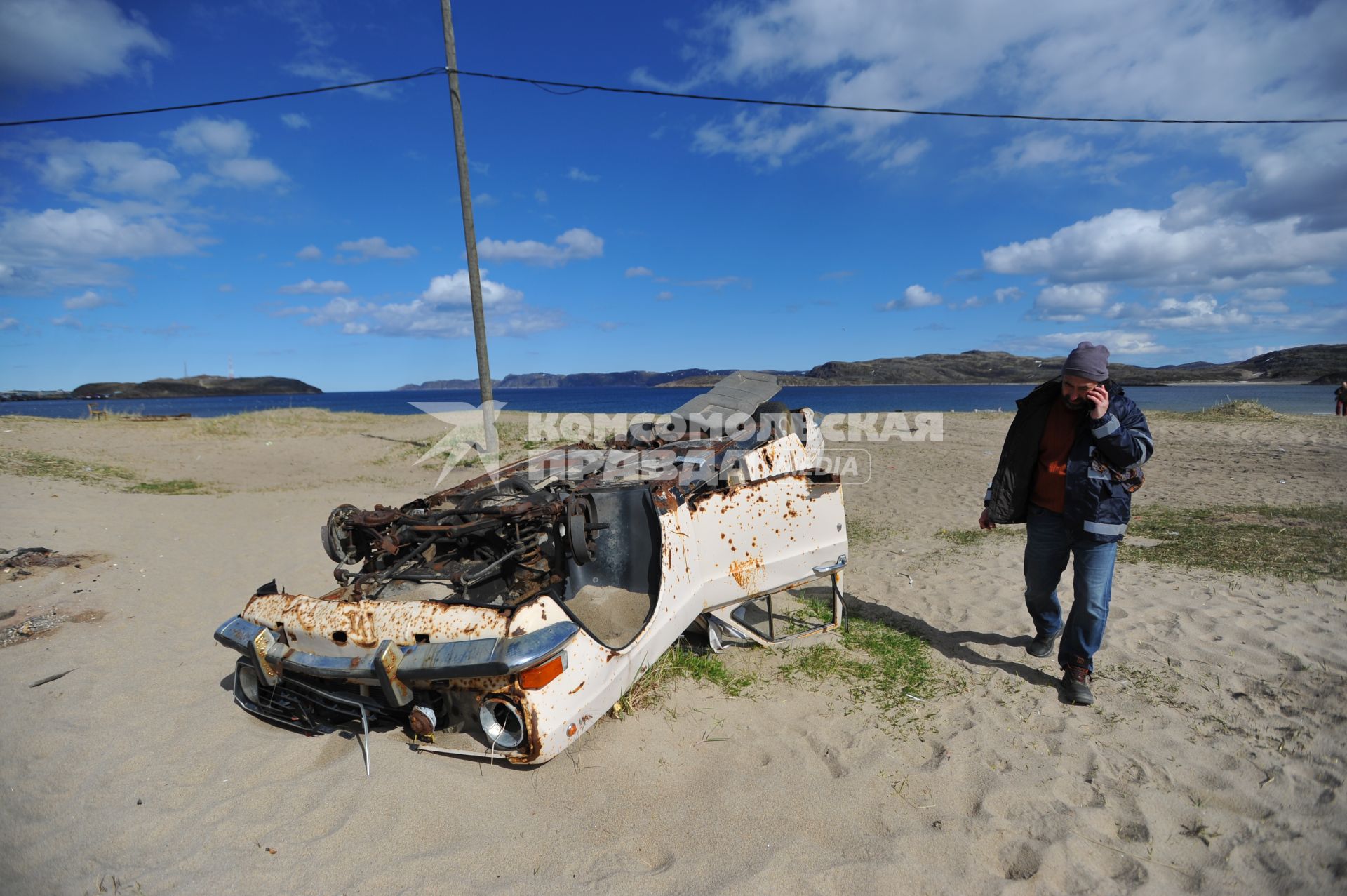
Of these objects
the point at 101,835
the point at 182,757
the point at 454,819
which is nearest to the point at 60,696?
the point at 182,757

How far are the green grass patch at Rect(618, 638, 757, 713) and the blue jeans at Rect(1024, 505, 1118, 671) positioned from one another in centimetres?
168

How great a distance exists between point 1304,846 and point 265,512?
9.88 metres

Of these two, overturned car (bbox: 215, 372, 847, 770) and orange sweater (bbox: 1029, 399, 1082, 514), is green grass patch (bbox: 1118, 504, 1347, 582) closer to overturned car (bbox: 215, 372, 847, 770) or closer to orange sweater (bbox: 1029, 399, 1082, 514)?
orange sweater (bbox: 1029, 399, 1082, 514)

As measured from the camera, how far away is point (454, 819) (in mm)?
2453

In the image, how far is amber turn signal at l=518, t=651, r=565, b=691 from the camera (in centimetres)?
237

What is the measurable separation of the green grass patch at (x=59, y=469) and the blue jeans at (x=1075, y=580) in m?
13.0

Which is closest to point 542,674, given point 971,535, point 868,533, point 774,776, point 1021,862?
point 774,776

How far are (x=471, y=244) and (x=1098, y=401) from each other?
429 inches

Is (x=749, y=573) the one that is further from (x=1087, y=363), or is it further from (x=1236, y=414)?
(x=1236, y=414)

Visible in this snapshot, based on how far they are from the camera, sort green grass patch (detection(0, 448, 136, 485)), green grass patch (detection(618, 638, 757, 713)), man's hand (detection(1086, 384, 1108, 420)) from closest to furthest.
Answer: man's hand (detection(1086, 384, 1108, 420)), green grass patch (detection(618, 638, 757, 713)), green grass patch (detection(0, 448, 136, 485))

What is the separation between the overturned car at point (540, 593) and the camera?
244 cm

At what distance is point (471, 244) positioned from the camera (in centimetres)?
1166

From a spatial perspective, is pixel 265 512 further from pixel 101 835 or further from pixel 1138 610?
pixel 1138 610

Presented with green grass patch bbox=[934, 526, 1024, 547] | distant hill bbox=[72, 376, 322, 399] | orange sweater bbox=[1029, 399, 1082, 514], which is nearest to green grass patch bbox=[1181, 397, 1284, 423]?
green grass patch bbox=[934, 526, 1024, 547]
